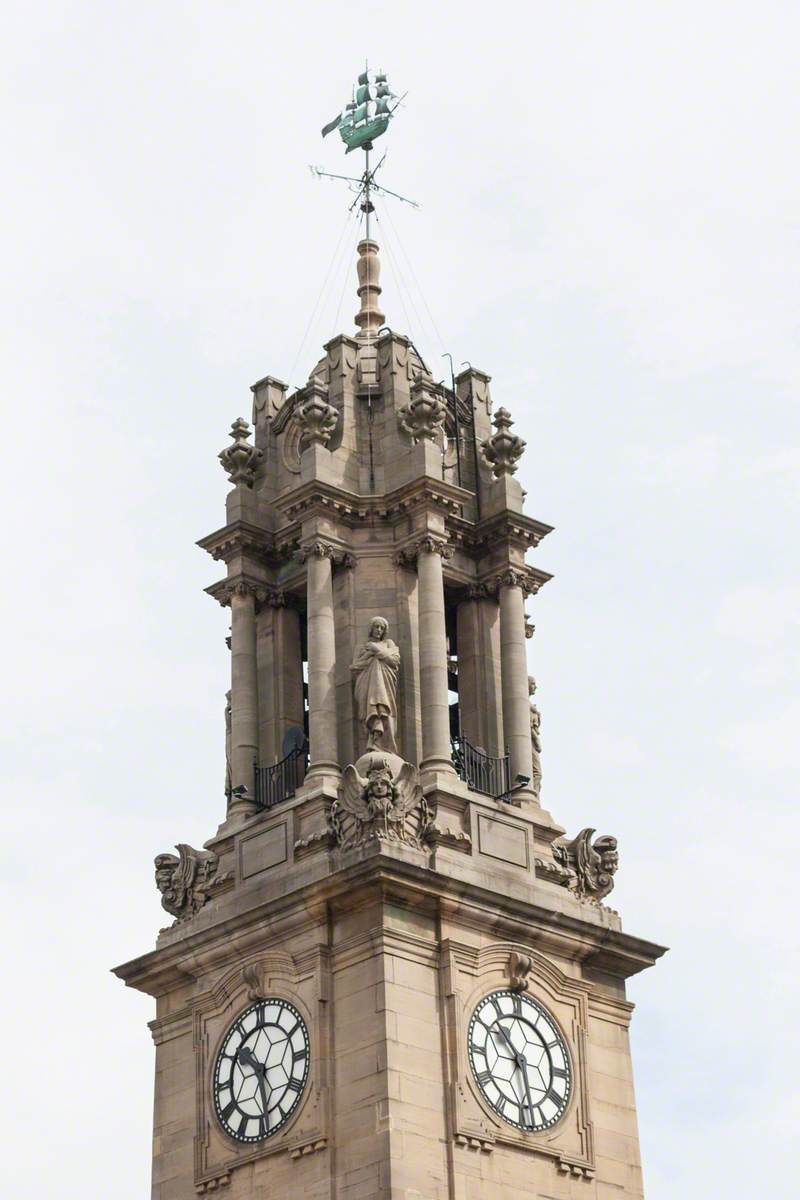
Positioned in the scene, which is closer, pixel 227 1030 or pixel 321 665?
pixel 227 1030

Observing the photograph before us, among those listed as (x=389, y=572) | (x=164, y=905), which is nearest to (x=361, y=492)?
(x=389, y=572)

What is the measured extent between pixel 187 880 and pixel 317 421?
8.80 meters

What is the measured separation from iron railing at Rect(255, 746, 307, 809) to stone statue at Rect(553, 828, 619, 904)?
4.73 m

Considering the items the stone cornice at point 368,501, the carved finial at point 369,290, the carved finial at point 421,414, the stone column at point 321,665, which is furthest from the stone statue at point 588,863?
the carved finial at point 369,290

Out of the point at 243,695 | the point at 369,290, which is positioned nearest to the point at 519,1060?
the point at 243,695

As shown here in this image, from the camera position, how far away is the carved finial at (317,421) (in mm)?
61188

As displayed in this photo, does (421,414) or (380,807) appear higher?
(421,414)

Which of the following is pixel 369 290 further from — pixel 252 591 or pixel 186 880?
pixel 186 880

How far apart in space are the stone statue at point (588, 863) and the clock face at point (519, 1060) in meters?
2.81

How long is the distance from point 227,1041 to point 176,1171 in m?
2.34

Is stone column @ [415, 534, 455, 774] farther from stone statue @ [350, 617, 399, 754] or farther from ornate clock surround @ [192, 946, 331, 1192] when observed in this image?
ornate clock surround @ [192, 946, 331, 1192]

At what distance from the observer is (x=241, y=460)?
62.6 m

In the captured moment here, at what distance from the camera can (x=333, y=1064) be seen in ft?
179

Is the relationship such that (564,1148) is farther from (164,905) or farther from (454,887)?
(164,905)
